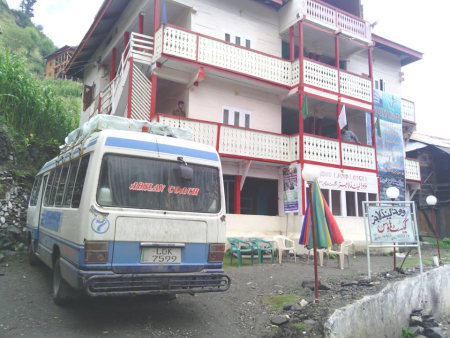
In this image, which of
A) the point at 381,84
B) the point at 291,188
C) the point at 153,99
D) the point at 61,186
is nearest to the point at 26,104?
the point at 153,99

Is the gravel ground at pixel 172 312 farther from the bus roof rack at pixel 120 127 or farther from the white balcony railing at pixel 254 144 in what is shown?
the white balcony railing at pixel 254 144

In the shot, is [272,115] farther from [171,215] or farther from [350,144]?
[171,215]

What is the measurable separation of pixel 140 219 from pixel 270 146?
31.3 feet

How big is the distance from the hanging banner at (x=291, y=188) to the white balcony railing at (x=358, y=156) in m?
2.40

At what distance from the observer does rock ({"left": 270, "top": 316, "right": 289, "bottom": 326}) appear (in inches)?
214

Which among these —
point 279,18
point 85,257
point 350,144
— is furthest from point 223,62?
point 85,257

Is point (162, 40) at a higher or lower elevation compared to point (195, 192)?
higher

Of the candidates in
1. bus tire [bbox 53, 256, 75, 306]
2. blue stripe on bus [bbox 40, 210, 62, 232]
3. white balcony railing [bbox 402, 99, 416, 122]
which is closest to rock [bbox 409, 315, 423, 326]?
bus tire [bbox 53, 256, 75, 306]

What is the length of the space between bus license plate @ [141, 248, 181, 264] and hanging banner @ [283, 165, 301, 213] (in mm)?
Answer: 9145

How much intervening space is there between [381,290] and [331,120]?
13407 millimetres

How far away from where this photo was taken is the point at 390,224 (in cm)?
812

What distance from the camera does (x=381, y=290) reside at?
632cm

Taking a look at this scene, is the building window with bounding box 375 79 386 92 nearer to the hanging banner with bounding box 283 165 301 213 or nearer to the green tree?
the hanging banner with bounding box 283 165 301 213

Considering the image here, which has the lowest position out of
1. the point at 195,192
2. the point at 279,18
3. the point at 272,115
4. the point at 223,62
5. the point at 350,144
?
the point at 195,192
